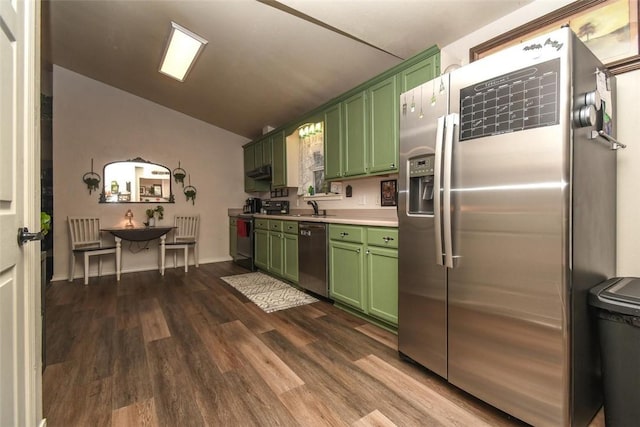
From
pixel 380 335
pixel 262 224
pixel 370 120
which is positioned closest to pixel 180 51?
pixel 370 120

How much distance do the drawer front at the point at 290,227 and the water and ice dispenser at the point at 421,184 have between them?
195 cm

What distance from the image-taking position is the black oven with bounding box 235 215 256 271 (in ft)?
15.7

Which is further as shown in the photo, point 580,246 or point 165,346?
point 165,346

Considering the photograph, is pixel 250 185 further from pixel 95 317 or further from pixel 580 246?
pixel 580 246

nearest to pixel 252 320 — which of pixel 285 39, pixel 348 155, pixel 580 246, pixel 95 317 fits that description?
pixel 95 317

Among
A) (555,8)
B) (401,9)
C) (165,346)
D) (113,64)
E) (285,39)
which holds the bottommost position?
(165,346)

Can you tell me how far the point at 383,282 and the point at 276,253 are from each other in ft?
6.63

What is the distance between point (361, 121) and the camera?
2930 mm

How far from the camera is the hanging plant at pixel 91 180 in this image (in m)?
4.54

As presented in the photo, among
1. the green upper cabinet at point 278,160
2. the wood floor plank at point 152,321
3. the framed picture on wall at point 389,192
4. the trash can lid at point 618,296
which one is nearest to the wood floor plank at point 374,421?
the trash can lid at point 618,296

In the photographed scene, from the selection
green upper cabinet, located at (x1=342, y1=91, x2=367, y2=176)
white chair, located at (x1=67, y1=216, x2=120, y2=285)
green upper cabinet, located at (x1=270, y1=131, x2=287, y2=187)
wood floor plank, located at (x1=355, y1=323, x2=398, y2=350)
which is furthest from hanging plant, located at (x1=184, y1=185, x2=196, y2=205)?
wood floor plank, located at (x1=355, y1=323, x2=398, y2=350)

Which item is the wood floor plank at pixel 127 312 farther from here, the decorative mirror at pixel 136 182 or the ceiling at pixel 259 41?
the ceiling at pixel 259 41

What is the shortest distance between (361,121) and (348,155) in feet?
1.26

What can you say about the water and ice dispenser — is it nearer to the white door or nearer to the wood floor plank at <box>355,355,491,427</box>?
the wood floor plank at <box>355,355,491,427</box>
